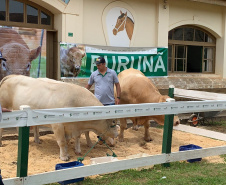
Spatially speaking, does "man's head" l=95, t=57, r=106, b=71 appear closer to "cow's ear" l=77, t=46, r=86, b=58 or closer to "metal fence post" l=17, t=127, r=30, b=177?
"cow's ear" l=77, t=46, r=86, b=58

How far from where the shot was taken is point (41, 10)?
9289mm

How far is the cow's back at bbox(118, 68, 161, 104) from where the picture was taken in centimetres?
770

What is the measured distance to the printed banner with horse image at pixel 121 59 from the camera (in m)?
9.53

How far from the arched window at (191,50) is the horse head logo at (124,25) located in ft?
6.45

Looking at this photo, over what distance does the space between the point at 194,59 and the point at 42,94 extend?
8034mm

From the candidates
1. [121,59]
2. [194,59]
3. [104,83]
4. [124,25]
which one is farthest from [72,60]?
[194,59]

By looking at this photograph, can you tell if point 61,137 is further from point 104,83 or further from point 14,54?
point 14,54

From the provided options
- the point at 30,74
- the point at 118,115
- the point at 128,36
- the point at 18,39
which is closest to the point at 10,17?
the point at 18,39

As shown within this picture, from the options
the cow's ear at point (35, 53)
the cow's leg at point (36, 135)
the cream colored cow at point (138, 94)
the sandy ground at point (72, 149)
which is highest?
the cow's ear at point (35, 53)

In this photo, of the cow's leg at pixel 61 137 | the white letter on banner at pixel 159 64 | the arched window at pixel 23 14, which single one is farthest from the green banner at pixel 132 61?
the cow's leg at pixel 61 137

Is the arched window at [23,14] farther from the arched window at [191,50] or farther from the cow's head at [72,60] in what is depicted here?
the arched window at [191,50]

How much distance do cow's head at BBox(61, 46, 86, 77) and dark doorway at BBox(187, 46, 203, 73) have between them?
4878 millimetres

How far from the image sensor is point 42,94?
21.0 ft

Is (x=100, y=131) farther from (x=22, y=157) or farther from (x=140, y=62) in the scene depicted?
(x=140, y=62)
